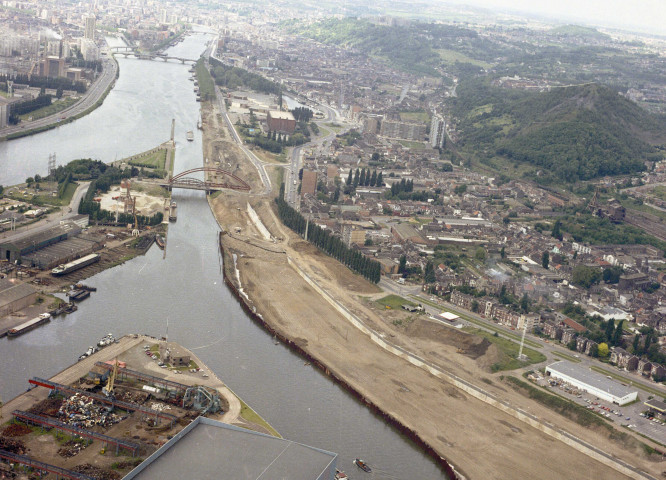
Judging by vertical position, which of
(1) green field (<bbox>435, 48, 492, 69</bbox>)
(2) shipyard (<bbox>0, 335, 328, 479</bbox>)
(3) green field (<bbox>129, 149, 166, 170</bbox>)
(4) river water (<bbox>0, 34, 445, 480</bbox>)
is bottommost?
(4) river water (<bbox>0, 34, 445, 480</bbox>)

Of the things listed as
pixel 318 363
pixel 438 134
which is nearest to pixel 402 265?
pixel 318 363

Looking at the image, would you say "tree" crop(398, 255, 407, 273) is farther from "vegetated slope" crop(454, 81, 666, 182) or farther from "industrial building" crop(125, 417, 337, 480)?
"vegetated slope" crop(454, 81, 666, 182)

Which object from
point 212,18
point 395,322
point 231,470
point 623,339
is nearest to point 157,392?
point 231,470

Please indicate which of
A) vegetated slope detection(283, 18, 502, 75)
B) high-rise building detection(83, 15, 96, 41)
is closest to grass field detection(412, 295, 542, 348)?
vegetated slope detection(283, 18, 502, 75)

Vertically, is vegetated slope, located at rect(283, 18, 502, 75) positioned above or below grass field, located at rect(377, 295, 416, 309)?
above

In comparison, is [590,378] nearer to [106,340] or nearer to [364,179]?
[106,340]

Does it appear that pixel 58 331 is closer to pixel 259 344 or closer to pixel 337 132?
pixel 259 344
